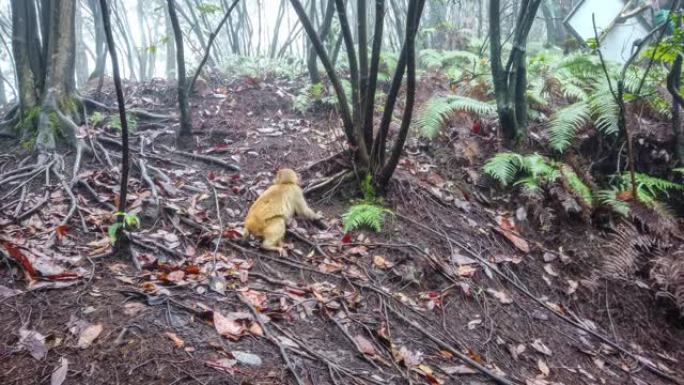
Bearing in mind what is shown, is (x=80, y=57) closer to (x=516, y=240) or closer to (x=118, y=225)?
(x=118, y=225)

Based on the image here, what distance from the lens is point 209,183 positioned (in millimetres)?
5543

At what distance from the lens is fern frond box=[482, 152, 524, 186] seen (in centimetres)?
572

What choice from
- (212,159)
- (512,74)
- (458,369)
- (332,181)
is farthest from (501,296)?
(212,159)

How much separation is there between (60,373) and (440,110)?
5.54 metres

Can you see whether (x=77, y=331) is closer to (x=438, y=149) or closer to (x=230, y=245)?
(x=230, y=245)

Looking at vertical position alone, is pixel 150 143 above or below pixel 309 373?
above

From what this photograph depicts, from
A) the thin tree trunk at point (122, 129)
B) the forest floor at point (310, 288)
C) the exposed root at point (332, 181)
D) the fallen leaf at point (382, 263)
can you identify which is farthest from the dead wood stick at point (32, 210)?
the fallen leaf at point (382, 263)

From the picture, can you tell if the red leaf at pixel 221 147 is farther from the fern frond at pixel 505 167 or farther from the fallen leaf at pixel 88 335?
the fallen leaf at pixel 88 335

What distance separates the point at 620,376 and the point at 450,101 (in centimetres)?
426

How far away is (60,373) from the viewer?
234 cm

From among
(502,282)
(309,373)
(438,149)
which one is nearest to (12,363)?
(309,373)

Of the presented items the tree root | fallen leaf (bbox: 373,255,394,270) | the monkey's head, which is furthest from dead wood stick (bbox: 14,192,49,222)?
fallen leaf (bbox: 373,255,394,270)

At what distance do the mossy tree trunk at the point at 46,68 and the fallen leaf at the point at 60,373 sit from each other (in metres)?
4.29

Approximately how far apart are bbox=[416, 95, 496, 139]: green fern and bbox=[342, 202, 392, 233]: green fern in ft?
6.83
